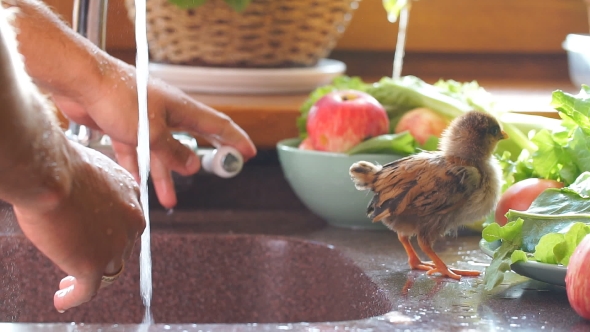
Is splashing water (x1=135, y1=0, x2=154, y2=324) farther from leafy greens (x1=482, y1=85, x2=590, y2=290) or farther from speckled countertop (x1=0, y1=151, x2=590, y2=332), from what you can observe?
leafy greens (x1=482, y1=85, x2=590, y2=290)

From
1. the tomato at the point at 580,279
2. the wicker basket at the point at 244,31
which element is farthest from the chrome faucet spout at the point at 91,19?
the tomato at the point at 580,279

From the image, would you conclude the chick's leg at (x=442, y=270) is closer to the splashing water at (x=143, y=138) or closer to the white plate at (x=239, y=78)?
the splashing water at (x=143, y=138)

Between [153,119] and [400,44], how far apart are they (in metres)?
0.76

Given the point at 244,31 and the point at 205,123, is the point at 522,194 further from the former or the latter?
the point at 244,31

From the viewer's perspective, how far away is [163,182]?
42.8 inches

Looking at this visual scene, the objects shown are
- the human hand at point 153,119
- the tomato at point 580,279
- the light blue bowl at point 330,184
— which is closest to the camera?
the tomato at point 580,279

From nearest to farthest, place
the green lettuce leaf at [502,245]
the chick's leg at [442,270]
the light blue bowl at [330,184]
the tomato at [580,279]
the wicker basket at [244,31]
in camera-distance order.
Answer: the tomato at [580,279]
the green lettuce leaf at [502,245]
the chick's leg at [442,270]
the light blue bowl at [330,184]
the wicker basket at [244,31]

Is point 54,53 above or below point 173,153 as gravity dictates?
above

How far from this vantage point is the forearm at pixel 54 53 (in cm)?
85

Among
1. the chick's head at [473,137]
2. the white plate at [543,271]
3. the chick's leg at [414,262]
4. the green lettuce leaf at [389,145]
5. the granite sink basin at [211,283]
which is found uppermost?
the chick's head at [473,137]

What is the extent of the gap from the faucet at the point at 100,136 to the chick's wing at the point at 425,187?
31cm

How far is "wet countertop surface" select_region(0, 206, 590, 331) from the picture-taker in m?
0.64

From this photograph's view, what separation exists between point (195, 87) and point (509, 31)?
766 mm

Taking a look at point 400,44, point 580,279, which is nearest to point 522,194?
point 580,279
